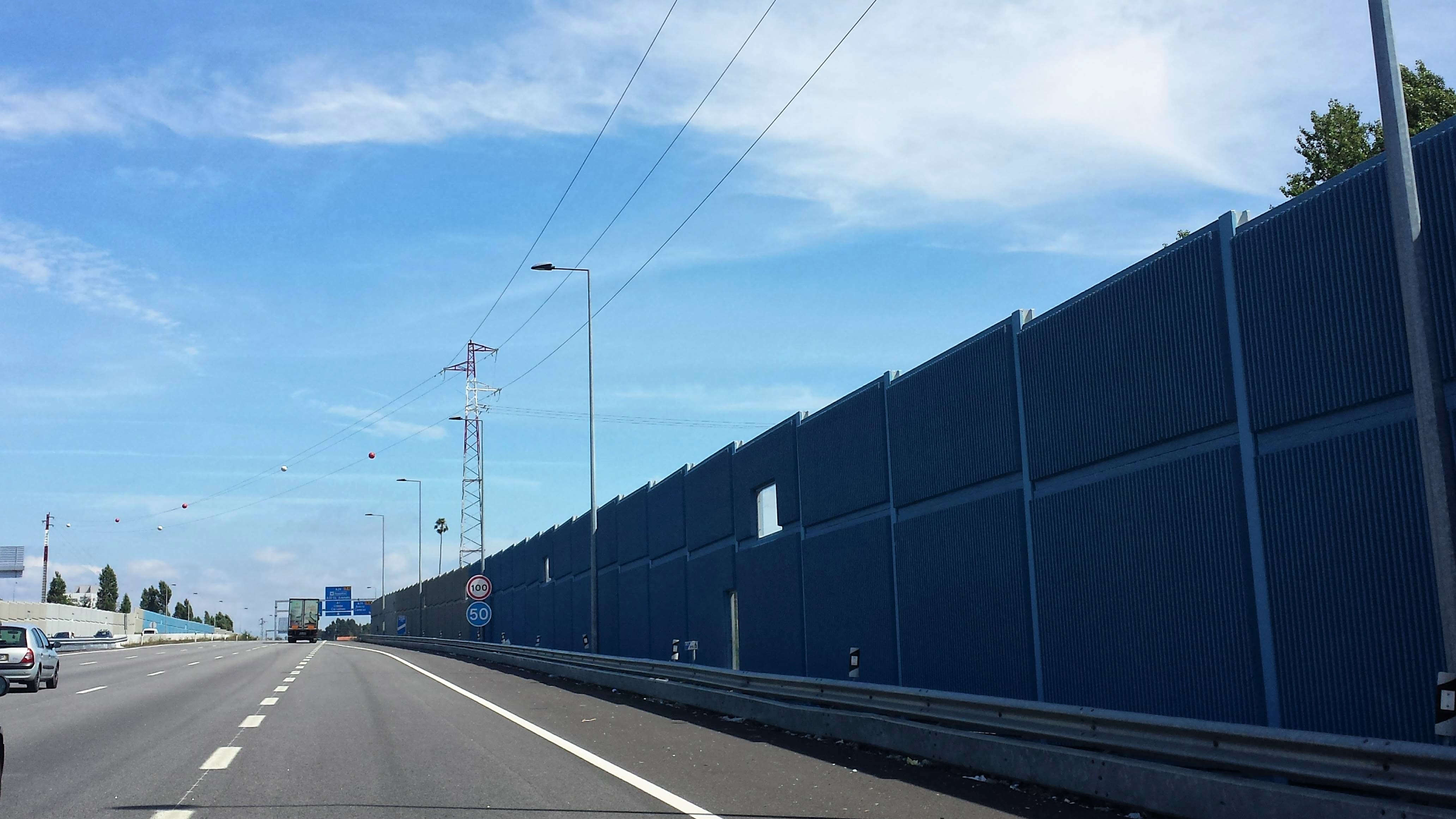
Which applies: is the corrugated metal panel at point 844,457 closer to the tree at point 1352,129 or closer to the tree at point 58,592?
the tree at point 1352,129

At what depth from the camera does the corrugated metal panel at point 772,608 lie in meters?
21.2

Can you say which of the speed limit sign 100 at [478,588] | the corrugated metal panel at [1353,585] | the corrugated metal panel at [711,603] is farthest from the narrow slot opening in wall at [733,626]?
the speed limit sign 100 at [478,588]

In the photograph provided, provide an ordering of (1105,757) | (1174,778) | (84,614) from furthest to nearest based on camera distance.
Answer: (84,614) → (1105,757) → (1174,778)

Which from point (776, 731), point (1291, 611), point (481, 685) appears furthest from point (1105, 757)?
point (481, 685)

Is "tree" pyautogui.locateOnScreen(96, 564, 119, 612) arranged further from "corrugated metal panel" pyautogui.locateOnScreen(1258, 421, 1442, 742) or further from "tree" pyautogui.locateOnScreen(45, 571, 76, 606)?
"corrugated metal panel" pyautogui.locateOnScreen(1258, 421, 1442, 742)

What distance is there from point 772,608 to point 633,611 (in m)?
11.9

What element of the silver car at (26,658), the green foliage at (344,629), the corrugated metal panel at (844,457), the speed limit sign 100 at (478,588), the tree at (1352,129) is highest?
the tree at (1352,129)

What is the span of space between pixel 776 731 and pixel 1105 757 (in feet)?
23.2

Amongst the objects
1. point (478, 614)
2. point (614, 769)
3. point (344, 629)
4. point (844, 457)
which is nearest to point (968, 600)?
point (844, 457)

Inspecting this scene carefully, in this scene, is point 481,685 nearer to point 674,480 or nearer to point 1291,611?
point 674,480

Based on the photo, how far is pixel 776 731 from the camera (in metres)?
15.9

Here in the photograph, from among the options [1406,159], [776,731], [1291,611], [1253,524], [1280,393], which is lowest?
[776,731]

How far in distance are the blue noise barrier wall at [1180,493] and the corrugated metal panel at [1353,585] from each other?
18 millimetres

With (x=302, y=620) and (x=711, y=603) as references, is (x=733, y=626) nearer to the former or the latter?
(x=711, y=603)
